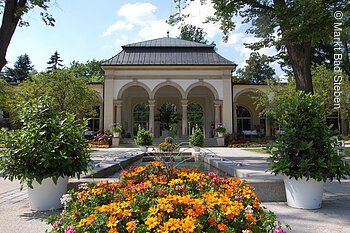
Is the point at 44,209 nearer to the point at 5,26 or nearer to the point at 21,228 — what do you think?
the point at 21,228

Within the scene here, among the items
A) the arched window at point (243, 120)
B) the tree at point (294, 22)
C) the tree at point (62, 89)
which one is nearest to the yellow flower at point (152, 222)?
the tree at point (294, 22)

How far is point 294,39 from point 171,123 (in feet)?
65.9

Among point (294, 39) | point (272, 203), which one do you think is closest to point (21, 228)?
point (272, 203)

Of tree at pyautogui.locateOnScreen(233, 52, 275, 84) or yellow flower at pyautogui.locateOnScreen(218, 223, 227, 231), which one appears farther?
tree at pyautogui.locateOnScreen(233, 52, 275, 84)

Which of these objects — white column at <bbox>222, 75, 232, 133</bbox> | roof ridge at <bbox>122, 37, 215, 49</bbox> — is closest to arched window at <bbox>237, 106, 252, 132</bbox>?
white column at <bbox>222, 75, 232, 133</bbox>

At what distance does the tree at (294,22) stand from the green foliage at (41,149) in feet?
24.4

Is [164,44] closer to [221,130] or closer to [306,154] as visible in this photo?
[221,130]

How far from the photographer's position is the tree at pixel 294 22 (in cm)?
916

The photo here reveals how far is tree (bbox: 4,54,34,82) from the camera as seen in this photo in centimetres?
5673

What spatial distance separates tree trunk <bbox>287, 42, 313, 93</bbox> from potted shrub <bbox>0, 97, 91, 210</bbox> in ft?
27.3

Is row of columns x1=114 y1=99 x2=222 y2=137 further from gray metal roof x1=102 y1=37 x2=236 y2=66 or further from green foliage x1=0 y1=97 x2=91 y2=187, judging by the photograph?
green foliage x1=0 y1=97 x2=91 y2=187

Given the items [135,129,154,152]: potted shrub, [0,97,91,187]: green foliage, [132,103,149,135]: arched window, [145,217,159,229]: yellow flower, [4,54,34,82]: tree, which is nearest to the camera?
[145,217,159,229]: yellow flower

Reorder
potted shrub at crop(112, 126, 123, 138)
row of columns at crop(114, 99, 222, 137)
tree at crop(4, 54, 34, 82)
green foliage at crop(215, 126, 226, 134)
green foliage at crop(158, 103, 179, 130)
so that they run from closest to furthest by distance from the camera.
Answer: potted shrub at crop(112, 126, 123, 138), green foliage at crop(215, 126, 226, 134), row of columns at crop(114, 99, 222, 137), green foliage at crop(158, 103, 179, 130), tree at crop(4, 54, 34, 82)

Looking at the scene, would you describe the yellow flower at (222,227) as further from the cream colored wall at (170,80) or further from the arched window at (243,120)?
the arched window at (243,120)
